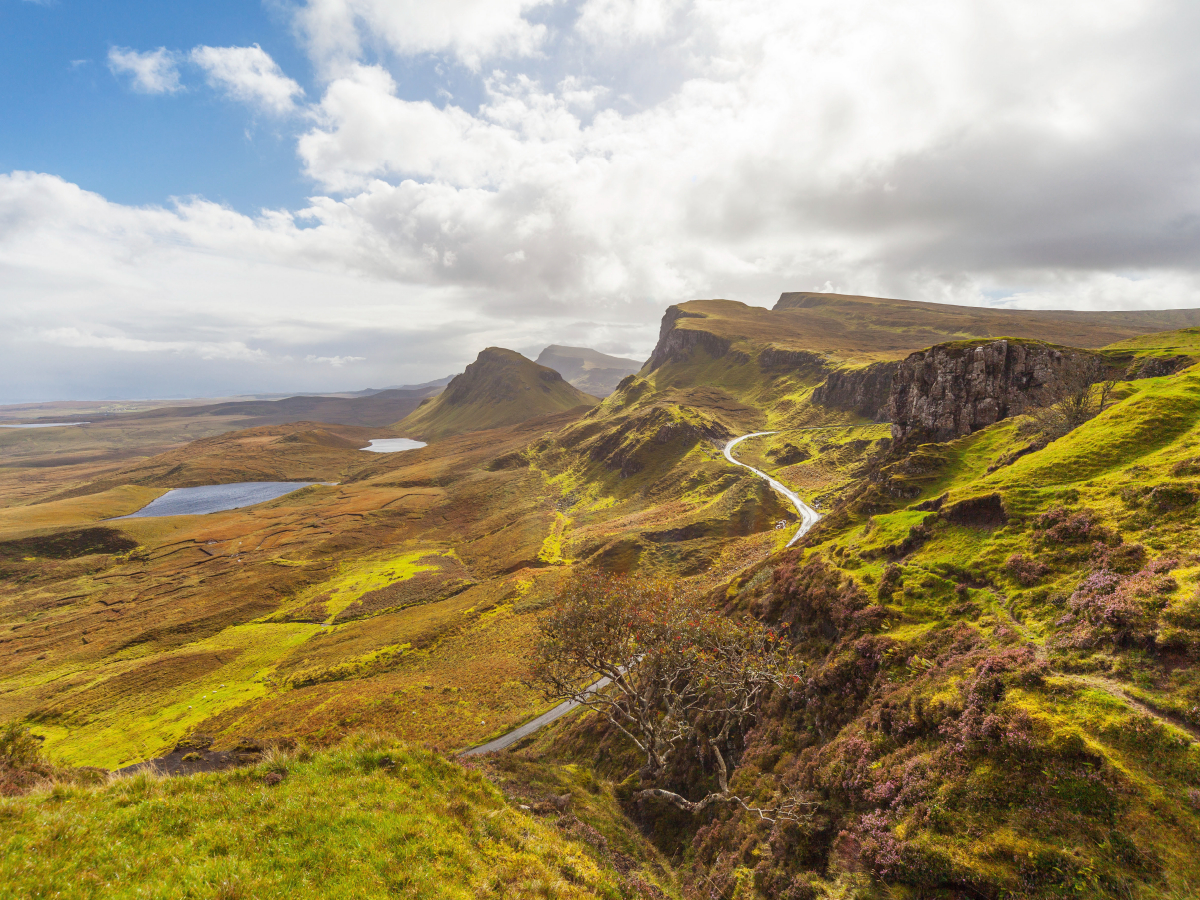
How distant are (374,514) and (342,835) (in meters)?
140

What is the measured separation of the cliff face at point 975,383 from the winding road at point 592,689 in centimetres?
2209

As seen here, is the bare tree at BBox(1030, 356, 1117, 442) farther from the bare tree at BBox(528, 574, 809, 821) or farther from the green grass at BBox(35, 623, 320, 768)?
the green grass at BBox(35, 623, 320, 768)

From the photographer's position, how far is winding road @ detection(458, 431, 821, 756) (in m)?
42.1

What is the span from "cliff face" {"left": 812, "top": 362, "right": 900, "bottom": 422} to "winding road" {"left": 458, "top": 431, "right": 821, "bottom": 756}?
39.2m

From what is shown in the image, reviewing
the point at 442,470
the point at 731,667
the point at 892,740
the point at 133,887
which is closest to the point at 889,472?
the point at 731,667

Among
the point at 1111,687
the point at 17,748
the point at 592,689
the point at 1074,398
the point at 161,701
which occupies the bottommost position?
the point at 161,701

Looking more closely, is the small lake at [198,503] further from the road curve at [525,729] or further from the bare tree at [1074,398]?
the bare tree at [1074,398]

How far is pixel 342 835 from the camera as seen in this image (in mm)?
12352

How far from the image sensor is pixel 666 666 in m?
29.1

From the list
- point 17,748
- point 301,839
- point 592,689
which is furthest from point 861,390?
Answer: point 17,748

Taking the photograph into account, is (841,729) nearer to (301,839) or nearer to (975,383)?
(301,839)

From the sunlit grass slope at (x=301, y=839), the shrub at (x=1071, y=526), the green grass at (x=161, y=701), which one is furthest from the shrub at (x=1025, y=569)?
the green grass at (x=161, y=701)

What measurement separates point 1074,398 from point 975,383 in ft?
74.6

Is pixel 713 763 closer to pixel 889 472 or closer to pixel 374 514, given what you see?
pixel 889 472
